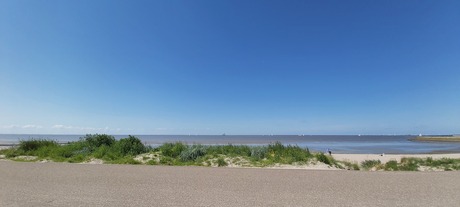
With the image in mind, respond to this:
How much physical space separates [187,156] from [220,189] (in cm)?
947

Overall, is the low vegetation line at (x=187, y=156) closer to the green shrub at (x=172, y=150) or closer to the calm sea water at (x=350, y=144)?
the green shrub at (x=172, y=150)

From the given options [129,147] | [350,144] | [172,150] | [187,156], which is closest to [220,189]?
[187,156]

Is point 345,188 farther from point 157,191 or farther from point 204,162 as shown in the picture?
point 204,162

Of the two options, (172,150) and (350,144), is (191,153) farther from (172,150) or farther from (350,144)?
(350,144)

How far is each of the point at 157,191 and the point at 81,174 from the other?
164 inches

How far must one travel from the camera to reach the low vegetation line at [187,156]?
14781 mm

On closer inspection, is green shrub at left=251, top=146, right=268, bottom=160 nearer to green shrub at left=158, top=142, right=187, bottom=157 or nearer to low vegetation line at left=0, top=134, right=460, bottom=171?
low vegetation line at left=0, top=134, right=460, bottom=171

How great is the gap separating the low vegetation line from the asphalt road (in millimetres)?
4845

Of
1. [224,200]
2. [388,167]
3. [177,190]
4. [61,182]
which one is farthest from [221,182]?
[388,167]

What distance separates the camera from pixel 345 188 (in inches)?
294

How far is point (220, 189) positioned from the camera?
7.27 meters

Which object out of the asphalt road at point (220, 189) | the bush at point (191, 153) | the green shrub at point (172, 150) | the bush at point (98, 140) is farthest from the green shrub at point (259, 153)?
the bush at point (98, 140)

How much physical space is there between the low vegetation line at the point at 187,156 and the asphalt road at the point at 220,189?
485cm

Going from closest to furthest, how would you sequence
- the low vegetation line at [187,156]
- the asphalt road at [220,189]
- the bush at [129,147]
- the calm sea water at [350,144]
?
the asphalt road at [220,189] < the low vegetation line at [187,156] < the bush at [129,147] < the calm sea water at [350,144]
